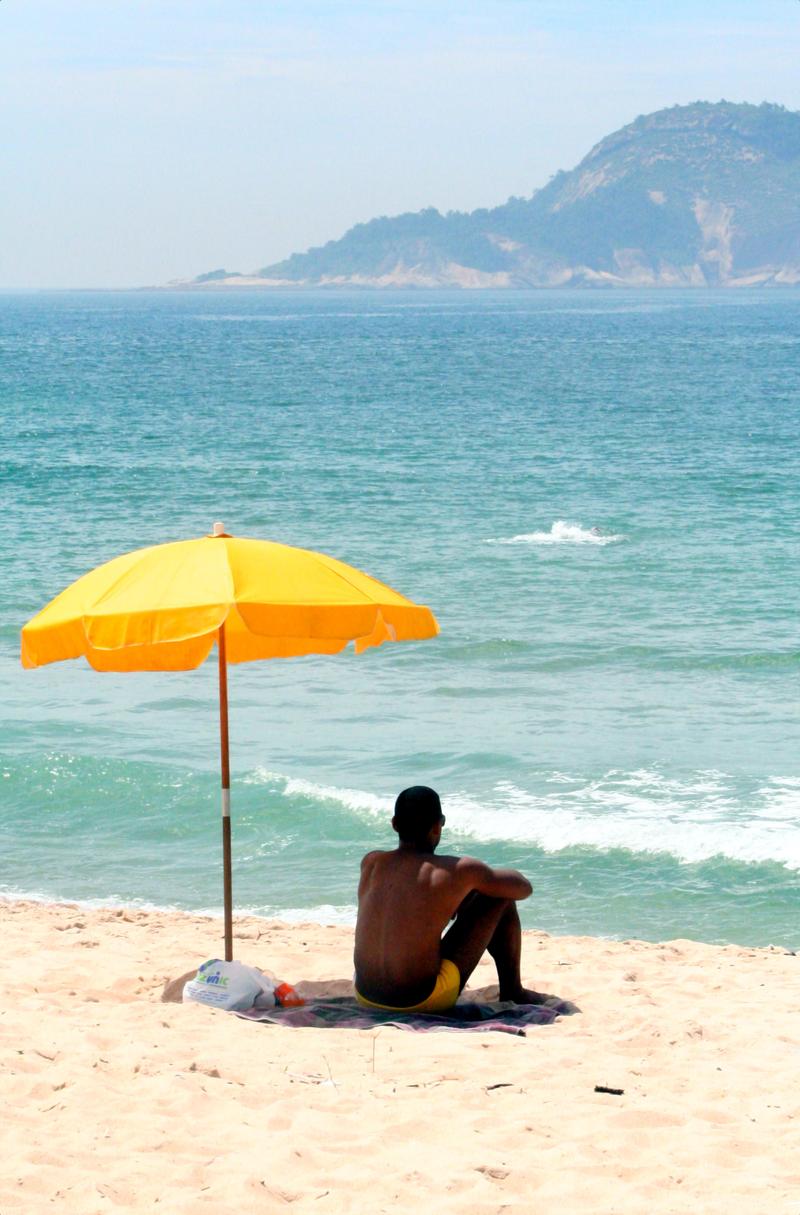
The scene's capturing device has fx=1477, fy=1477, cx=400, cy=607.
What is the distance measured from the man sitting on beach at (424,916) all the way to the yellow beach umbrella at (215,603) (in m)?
0.72

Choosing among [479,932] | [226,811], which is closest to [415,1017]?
[479,932]

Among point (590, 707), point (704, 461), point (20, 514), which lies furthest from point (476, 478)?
point (590, 707)

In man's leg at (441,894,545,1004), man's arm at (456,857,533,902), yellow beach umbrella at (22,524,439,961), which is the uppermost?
yellow beach umbrella at (22,524,439,961)

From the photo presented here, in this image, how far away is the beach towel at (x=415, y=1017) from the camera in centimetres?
596

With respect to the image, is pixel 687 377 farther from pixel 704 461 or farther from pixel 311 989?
pixel 311 989

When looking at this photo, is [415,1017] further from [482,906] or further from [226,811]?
[226,811]

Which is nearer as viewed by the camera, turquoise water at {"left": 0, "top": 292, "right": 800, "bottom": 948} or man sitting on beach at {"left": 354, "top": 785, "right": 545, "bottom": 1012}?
man sitting on beach at {"left": 354, "top": 785, "right": 545, "bottom": 1012}

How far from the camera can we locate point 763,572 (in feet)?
69.8

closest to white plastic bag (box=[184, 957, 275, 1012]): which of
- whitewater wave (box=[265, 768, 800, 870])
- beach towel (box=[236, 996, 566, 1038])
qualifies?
beach towel (box=[236, 996, 566, 1038])

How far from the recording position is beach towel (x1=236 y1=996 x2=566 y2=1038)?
5.96 meters

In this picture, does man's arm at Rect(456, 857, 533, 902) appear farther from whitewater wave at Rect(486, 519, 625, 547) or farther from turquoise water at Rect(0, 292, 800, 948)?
whitewater wave at Rect(486, 519, 625, 547)

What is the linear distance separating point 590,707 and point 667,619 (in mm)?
4536

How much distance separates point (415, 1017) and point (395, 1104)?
1.10 metres

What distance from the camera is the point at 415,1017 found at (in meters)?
6.05
